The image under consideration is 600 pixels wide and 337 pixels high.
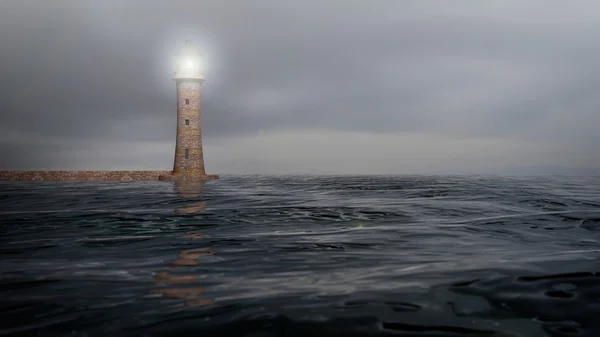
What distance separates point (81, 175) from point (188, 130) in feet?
49.8

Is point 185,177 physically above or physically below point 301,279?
above

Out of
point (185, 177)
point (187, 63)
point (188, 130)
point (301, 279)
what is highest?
point (187, 63)

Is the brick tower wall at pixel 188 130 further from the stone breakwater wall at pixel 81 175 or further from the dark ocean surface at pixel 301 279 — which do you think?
the dark ocean surface at pixel 301 279

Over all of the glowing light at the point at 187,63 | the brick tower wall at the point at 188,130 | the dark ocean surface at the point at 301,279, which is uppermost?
the glowing light at the point at 187,63

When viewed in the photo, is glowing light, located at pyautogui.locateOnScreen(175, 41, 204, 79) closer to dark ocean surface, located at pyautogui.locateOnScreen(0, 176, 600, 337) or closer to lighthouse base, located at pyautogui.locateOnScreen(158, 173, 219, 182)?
lighthouse base, located at pyautogui.locateOnScreen(158, 173, 219, 182)

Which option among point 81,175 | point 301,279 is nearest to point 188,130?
point 81,175

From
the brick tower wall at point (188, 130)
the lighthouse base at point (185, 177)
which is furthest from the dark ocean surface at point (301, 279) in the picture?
the brick tower wall at point (188, 130)

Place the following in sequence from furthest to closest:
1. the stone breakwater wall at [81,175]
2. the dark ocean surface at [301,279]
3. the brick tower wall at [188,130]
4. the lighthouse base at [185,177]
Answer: the stone breakwater wall at [81,175]
the brick tower wall at [188,130]
the lighthouse base at [185,177]
the dark ocean surface at [301,279]

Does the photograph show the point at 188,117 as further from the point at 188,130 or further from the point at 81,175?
the point at 81,175

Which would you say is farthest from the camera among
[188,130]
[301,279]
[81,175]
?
[81,175]

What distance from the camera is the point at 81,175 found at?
2032 inches

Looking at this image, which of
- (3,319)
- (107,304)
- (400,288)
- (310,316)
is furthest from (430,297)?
(3,319)

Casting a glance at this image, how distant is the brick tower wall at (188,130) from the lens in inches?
1772

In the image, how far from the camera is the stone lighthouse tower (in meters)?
45.0
